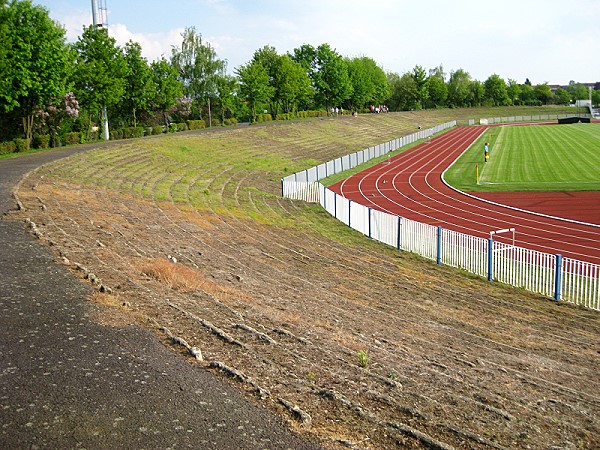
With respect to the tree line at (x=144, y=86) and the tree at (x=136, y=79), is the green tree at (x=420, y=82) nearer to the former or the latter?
the tree line at (x=144, y=86)

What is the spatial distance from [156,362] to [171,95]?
232ft

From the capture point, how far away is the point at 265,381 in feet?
29.5

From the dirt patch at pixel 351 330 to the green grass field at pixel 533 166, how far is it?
74.8ft

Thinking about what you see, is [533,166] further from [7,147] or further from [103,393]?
[103,393]

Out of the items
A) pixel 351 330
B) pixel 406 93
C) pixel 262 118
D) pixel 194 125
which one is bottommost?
pixel 351 330

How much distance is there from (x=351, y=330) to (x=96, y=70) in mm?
50697

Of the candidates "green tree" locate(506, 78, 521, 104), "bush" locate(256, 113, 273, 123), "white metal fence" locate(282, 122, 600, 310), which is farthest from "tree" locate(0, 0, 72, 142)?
"green tree" locate(506, 78, 521, 104)

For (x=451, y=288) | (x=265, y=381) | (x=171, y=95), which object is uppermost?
(x=171, y=95)

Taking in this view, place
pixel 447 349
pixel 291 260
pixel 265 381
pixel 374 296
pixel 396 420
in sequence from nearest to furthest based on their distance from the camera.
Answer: pixel 396 420, pixel 265 381, pixel 447 349, pixel 374 296, pixel 291 260

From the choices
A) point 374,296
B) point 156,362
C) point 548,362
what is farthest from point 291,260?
point 156,362

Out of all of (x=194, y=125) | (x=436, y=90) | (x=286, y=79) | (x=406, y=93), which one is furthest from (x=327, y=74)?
(x=194, y=125)

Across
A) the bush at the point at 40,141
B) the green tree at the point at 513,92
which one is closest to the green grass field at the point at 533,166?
the bush at the point at 40,141

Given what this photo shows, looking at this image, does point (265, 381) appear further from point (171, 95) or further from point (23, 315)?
point (171, 95)

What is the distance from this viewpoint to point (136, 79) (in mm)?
67625
